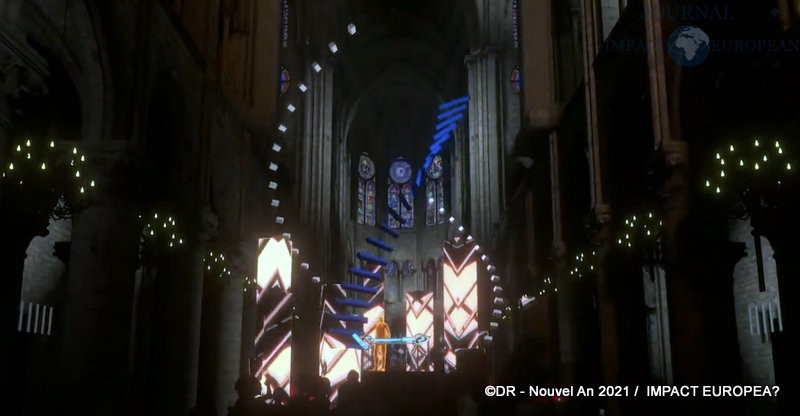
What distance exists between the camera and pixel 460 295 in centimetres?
3316

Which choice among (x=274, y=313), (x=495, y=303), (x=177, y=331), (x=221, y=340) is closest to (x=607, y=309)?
(x=177, y=331)

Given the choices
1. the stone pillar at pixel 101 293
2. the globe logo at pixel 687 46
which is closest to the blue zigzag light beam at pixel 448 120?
the globe logo at pixel 687 46

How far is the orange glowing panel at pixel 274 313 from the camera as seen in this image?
22.6 meters

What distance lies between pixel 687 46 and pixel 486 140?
886 inches

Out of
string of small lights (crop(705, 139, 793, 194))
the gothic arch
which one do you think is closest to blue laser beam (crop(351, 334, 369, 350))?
the gothic arch

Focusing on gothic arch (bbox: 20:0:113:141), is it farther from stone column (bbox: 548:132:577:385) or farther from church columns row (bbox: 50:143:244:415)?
stone column (bbox: 548:132:577:385)

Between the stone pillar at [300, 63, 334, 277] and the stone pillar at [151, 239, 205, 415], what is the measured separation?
15.8 m

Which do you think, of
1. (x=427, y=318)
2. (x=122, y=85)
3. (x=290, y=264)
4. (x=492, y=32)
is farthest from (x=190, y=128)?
(x=427, y=318)

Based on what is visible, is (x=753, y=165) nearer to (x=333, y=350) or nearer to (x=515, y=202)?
(x=515, y=202)

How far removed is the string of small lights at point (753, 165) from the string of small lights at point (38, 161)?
9501mm

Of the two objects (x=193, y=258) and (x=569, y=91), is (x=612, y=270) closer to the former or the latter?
(x=569, y=91)

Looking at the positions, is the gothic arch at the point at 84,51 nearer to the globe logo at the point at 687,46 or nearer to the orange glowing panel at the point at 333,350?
the globe logo at the point at 687,46

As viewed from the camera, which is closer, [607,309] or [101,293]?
[101,293]

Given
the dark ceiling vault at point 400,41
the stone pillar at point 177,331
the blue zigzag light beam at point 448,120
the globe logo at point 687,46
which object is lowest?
the stone pillar at point 177,331
